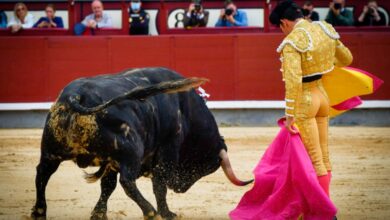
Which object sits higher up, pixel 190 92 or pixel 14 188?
pixel 190 92

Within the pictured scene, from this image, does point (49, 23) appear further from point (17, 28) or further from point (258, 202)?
point (258, 202)

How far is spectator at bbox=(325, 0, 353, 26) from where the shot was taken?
10.5 meters

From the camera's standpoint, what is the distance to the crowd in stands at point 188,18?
10484mm

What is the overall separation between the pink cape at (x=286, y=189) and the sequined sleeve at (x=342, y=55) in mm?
499

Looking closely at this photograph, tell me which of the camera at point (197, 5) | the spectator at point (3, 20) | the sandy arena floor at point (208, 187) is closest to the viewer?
the sandy arena floor at point (208, 187)

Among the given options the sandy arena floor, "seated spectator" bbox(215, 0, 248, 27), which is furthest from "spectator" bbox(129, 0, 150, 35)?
the sandy arena floor

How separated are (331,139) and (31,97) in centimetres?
387

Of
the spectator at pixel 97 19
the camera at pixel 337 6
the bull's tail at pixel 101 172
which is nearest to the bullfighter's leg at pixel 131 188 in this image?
the bull's tail at pixel 101 172

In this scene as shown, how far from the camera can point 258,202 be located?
16.4ft

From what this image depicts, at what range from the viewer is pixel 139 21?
1060 centimetres

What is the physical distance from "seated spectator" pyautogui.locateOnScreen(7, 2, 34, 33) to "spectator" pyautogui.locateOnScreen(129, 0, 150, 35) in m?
1.32

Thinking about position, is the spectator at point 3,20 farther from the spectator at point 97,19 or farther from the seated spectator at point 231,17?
the seated spectator at point 231,17

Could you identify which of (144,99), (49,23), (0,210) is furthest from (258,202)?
(49,23)

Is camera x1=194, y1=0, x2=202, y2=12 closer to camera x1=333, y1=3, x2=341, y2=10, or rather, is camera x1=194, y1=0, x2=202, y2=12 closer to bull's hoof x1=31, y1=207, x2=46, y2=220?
camera x1=333, y1=3, x2=341, y2=10
